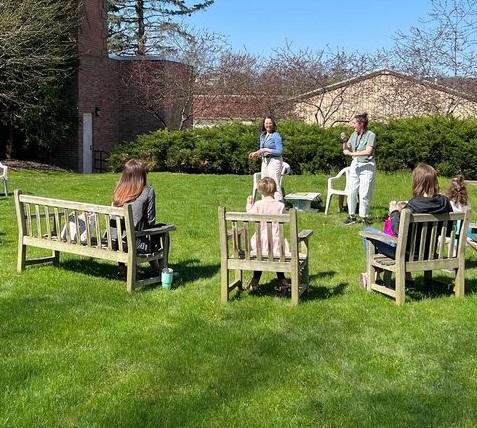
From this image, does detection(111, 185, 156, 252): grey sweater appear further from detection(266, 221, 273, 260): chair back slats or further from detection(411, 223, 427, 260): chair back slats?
detection(411, 223, 427, 260): chair back slats

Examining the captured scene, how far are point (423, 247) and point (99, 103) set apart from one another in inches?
868

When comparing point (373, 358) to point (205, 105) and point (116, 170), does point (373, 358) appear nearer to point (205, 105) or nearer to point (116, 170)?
point (116, 170)

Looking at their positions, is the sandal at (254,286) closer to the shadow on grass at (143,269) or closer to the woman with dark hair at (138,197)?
the shadow on grass at (143,269)

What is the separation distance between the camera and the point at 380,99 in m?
29.4

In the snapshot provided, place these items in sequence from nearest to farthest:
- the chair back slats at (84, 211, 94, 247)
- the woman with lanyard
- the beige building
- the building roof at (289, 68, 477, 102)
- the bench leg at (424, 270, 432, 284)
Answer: the chair back slats at (84, 211, 94, 247)
the bench leg at (424, 270, 432, 284)
the woman with lanyard
the building roof at (289, 68, 477, 102)
the beige building

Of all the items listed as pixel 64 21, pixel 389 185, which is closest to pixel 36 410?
pixel 389 185

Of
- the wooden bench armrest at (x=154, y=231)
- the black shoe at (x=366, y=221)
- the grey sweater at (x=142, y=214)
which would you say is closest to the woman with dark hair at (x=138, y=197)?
the grey sweater at (x=142, y=214)

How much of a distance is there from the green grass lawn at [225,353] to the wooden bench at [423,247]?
249 mm

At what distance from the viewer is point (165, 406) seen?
374 cm

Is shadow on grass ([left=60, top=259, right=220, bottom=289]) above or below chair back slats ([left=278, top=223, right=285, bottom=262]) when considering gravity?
below

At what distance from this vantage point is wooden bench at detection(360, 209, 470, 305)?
5.81 meters

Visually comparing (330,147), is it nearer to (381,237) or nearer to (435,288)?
(435,288)

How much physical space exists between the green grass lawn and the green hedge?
1309 cm

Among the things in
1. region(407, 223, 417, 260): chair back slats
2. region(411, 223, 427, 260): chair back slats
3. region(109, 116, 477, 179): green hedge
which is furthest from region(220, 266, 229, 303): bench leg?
region(109, 116, 477, 179): green hedge
